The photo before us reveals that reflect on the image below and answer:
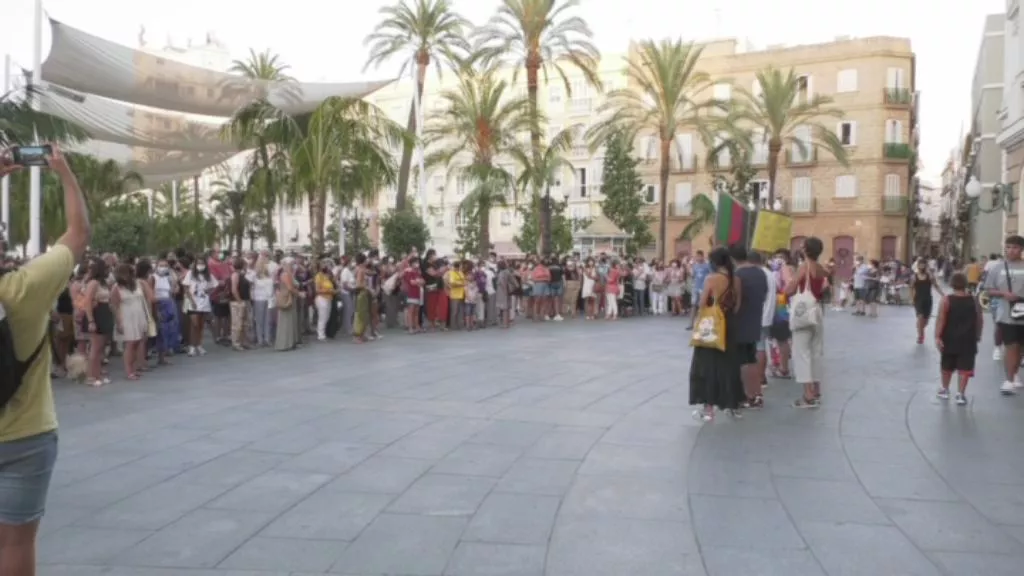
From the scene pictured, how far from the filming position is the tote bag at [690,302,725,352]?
7.71 m

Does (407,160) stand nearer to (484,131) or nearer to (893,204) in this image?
(484,131)

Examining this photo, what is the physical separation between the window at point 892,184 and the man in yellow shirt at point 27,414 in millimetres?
49400

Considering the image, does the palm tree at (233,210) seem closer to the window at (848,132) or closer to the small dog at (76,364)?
the small dog at (76,364)

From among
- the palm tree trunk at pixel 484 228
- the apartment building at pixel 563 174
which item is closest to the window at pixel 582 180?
the apartment building at pixel 563 174

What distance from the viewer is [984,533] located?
15.9 ft

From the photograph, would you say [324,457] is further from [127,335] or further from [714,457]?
[127,335]

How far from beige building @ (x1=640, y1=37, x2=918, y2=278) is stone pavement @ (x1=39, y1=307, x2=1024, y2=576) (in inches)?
1565

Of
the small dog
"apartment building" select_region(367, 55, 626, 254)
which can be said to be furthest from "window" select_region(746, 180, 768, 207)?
the small dog

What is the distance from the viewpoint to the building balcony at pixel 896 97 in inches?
1805

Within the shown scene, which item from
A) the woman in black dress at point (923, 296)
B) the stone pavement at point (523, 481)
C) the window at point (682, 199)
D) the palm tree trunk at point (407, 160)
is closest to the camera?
the stone pavement at point (523, 481)

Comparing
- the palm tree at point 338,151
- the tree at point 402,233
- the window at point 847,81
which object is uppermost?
the window at point 847,81

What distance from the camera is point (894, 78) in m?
46.3

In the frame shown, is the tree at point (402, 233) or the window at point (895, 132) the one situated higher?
the window at point (895, 132)

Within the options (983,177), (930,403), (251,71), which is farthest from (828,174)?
(930,403)
